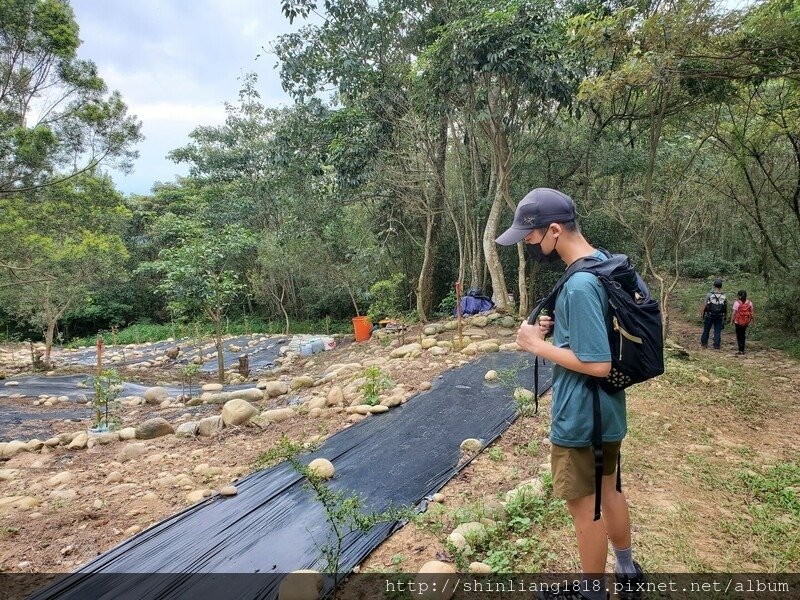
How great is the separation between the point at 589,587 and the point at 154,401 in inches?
251

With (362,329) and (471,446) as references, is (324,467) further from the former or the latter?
(362,329)

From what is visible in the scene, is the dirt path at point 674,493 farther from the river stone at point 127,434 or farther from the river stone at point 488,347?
the river stone at point 127,434

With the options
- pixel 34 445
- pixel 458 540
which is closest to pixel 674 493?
pixel 458 540

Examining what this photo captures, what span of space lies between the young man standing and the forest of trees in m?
3.53

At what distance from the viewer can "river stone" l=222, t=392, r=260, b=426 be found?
430 cm

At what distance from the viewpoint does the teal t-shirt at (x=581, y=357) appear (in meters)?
1.31

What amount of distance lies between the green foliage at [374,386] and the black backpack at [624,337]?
2.96 metres

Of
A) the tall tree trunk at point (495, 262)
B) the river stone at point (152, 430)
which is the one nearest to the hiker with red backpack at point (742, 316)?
the tall tree trunk at point (495, 262)

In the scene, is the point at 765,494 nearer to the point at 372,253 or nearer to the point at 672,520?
the point at 672,520

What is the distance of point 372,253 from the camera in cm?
928

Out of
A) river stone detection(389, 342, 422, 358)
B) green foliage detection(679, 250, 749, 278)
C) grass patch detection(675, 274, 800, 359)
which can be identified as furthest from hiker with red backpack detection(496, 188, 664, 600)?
green foliage detection(679, 250, 749, 278)

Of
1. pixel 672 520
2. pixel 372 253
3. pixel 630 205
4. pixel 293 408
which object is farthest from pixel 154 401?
pixel 630 205

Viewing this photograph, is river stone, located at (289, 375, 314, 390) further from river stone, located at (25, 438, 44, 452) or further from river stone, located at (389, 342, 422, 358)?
river stone, located at (25, 438, 44, 452)

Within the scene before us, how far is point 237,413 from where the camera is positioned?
4324 millimetres
